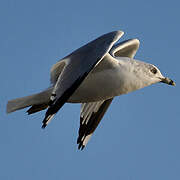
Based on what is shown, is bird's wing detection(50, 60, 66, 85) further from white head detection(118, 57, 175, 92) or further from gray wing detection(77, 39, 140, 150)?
gray wing detection(77, 39, 140, 150)

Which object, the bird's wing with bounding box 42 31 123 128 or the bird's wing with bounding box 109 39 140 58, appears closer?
the bird's wing with bounding box 42 31 123 128

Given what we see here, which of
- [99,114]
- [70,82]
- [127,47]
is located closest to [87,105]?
[99,114]

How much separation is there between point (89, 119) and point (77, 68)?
7.42ft

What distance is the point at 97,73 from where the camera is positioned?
23.0 ft

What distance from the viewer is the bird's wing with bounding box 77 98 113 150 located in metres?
8.45

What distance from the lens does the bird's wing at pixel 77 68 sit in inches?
226

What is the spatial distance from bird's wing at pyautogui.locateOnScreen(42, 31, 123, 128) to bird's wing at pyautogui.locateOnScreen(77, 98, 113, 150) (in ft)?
5.20

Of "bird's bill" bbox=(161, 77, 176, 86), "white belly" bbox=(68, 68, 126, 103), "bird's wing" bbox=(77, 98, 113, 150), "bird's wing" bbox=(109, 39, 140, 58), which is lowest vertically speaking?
"bird's wing" bbox=(77, 98, 113, 150)

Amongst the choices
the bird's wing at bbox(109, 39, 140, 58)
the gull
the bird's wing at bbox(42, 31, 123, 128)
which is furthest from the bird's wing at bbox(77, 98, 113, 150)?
the bird's wing at bbox(42, 31, 123, 128)

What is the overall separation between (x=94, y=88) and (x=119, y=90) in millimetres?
335

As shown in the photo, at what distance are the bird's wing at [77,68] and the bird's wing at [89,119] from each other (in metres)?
1.58

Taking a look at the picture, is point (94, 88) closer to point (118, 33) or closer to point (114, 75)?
point (114, 75)

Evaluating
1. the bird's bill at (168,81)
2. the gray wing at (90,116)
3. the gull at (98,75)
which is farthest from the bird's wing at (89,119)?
the bird's bill at (168,81)

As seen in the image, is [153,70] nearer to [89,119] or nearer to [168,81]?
[168,81]
